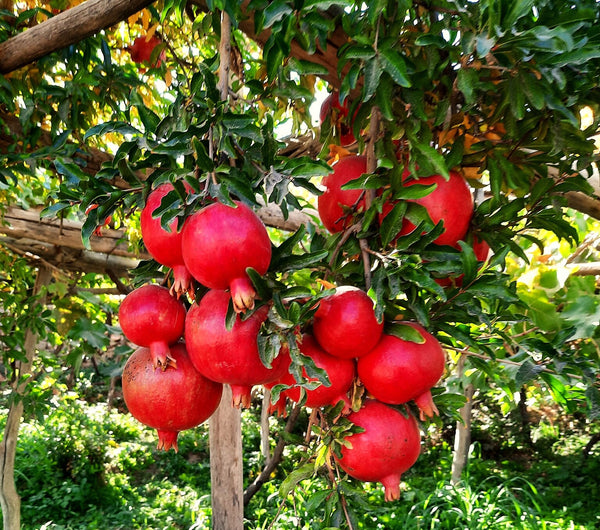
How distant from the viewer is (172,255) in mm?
687

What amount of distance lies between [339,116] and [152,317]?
56 cm

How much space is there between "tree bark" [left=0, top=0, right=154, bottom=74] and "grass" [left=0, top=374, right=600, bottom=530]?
282 cm

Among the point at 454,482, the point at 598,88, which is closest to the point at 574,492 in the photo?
the point at 454,482

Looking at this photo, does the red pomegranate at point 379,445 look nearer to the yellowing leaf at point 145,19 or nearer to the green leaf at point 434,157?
the green leaf at point 434,157

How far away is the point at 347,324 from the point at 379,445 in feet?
0.65

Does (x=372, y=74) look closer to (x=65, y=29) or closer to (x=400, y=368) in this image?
(x=400, y=368)

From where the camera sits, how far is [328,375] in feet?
2.42

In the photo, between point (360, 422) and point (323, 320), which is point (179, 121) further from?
point (360, 422)

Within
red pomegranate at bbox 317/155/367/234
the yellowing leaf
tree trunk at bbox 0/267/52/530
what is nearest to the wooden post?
tree trunk at bbox 0/267/52/530

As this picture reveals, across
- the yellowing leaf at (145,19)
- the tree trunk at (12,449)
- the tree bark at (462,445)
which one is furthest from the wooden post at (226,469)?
the tree bark at (462,445)

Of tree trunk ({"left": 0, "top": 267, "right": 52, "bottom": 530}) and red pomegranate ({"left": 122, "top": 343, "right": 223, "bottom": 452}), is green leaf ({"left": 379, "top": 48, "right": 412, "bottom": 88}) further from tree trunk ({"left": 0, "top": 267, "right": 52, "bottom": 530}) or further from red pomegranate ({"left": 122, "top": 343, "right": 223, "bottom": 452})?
tree trunk ({"left": 0, "top": 267, "right": 52, "bottom": 530})

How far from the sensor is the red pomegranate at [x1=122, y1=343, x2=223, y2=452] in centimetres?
70

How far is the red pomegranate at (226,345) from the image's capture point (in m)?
0.62

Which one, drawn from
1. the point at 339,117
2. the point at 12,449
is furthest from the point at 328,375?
the point at 12,449
